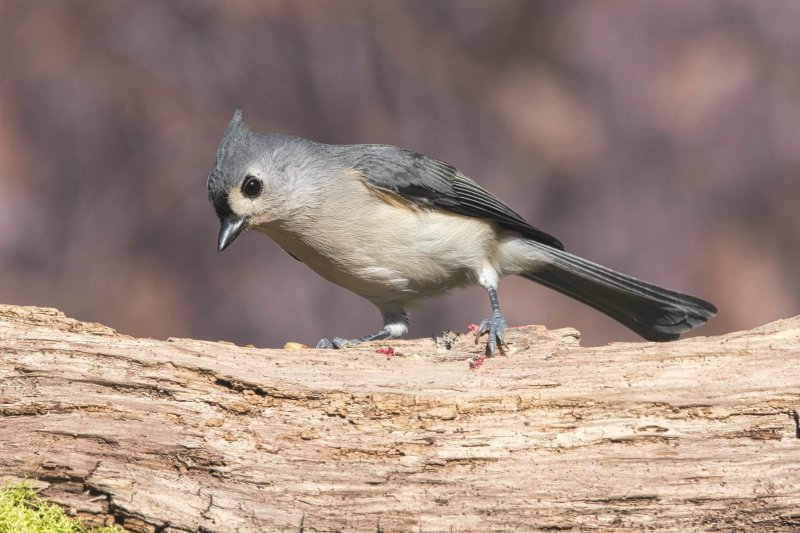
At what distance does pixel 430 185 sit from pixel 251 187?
2.66 feet

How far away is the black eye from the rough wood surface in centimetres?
111

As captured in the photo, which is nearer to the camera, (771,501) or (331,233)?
(771,501)

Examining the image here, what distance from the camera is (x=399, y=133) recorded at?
6121 mm

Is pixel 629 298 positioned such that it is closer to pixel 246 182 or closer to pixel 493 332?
pixel 493 332

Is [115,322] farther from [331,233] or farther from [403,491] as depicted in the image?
[403,491]

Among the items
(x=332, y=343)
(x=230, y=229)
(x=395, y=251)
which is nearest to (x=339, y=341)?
(x=332, y=343)

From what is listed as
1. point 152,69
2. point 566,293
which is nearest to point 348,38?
point 152,69

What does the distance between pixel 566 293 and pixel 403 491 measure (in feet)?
7.16

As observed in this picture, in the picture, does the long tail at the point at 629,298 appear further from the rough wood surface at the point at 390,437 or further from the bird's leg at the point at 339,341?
the rough wood surface at the point at 390,437

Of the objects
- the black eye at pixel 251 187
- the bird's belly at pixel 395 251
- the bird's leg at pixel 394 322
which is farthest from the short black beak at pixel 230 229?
the bird's leg at pixel 394 322

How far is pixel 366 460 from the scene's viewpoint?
3.12m

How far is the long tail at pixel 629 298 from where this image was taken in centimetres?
461

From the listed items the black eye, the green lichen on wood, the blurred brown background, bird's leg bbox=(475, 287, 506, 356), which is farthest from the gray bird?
the green lichen on wood

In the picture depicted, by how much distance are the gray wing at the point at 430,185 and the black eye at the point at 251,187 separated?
486mm
